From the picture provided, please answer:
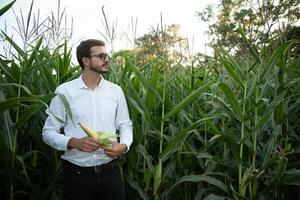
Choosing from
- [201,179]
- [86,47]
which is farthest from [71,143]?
[201,179]

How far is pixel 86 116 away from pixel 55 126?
202 mm

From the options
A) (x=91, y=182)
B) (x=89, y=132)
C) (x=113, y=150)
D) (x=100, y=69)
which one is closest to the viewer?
(x=89, y=132)

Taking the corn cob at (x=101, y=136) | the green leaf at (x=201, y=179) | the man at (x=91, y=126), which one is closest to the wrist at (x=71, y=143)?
the man at (x=91, y=126)

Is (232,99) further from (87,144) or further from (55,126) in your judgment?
(55,126)

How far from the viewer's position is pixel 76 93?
254cm

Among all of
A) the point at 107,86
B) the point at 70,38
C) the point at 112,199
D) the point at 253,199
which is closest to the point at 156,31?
the point at 107,86

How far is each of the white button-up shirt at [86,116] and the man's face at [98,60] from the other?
0.40 feet

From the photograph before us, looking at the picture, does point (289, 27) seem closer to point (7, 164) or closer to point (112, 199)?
point (112, 199)

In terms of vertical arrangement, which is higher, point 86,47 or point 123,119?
point 86,47

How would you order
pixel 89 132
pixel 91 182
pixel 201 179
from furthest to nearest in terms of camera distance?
pixel 201 179 < pixel 91 182 < pixel 89 132

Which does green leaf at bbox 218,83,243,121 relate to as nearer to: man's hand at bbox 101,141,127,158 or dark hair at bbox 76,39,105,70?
man's hand at bbox 101,141,127,158

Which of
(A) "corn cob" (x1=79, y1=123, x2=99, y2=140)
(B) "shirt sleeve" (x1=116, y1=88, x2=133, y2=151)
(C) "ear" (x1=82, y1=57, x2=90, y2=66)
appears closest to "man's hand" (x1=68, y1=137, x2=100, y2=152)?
(A) "corn cob" (x1=79, y1=123, x2=99, y2=140)

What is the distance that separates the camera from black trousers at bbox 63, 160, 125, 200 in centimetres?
241

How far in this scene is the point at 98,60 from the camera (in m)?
2.55
